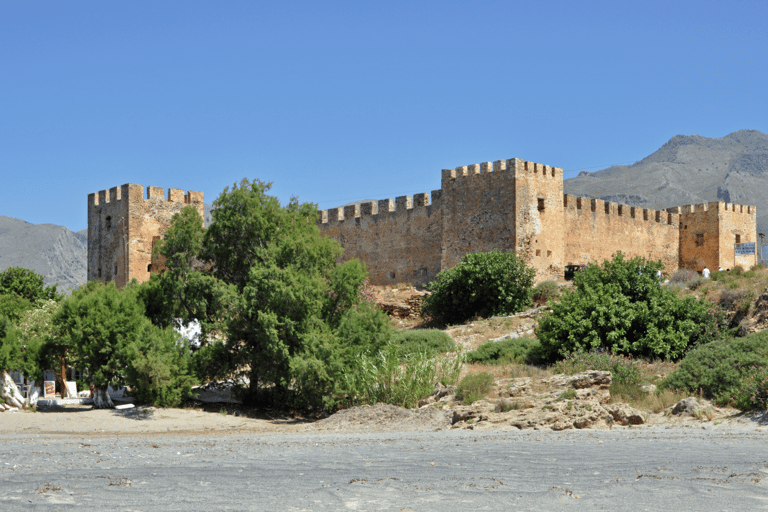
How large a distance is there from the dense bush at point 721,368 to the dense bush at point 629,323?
90.8 inches

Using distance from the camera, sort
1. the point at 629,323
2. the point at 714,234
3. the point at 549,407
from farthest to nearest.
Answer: the point at 714,234 → the point at 629,323 → the point at 549,407

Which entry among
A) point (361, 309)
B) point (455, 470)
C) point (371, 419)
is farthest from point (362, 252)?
point (455, 470)

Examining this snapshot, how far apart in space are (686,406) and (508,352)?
26.0 feet

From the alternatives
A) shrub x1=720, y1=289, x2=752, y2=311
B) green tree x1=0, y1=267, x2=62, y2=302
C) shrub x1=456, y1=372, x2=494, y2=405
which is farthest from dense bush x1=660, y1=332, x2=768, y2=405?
green tree x1=0, y1=267, x2=62, y2=302

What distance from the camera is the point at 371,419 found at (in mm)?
16438

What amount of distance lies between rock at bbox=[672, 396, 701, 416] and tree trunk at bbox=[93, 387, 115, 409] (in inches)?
521

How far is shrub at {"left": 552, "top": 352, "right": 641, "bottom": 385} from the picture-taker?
17375mm

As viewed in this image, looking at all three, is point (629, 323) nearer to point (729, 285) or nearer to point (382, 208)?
point (729, 285)

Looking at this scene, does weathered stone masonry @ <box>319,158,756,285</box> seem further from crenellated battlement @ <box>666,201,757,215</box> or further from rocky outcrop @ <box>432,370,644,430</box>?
rocky outcrop @ <box>432,370,644,430</box>

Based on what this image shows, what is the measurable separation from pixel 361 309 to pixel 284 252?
2.54 m

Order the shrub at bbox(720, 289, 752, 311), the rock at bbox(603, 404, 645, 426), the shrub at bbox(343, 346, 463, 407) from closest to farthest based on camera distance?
the rock at bbox(603, 404, 645, 426)
the shrub at bbox(343, 346, 463, 407)
the shrub at bbox(720, 289, 752, 311)

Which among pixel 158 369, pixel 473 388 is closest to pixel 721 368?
pixel 473 388

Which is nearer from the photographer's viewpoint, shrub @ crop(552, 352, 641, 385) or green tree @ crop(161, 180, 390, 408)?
shrub @ crop(552, 352, 641, 385)

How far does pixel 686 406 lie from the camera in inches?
579
